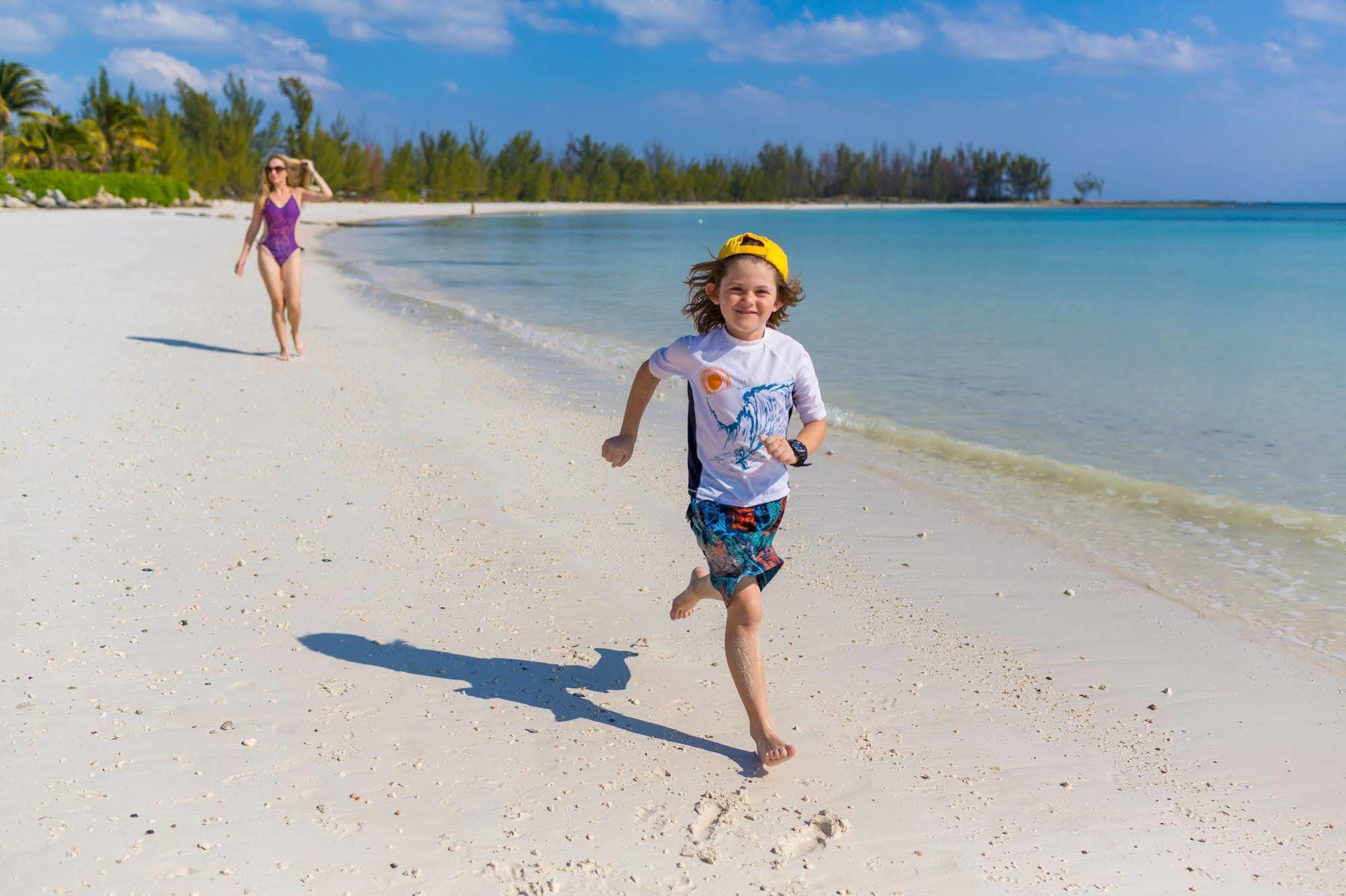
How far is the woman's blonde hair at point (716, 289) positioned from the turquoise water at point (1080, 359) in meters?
3.00

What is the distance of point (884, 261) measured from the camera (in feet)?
112

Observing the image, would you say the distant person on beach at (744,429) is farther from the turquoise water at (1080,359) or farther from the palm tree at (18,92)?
the palm tree at (18,92)

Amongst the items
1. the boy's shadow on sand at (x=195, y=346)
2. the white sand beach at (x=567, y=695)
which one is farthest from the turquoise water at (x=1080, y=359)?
the boy's shadow on sand at (x=195, y=346)

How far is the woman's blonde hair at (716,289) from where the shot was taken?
2893 millimetres

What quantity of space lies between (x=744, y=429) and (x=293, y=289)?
7479 mm

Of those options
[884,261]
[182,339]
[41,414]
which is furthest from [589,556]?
[884,261]

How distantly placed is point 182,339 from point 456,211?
77641 millimetres

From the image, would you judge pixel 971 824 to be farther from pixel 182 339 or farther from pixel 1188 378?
pixel 1188 378

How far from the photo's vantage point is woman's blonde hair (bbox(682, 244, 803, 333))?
Result: 2.89m

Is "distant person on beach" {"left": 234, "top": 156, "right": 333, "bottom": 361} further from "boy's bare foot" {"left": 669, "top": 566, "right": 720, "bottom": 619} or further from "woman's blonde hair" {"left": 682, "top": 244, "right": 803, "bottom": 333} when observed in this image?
"woman's blonde hair" {"left": 682, "top": 244, "right": 803, "bottom": 333}

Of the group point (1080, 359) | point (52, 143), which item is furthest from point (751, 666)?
point (52, 143)

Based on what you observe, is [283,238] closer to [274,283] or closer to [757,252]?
[274,283]

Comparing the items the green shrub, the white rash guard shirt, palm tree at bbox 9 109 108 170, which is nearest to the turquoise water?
the white rash guard shirt

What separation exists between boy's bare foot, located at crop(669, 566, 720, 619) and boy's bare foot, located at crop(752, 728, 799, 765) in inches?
17.9
